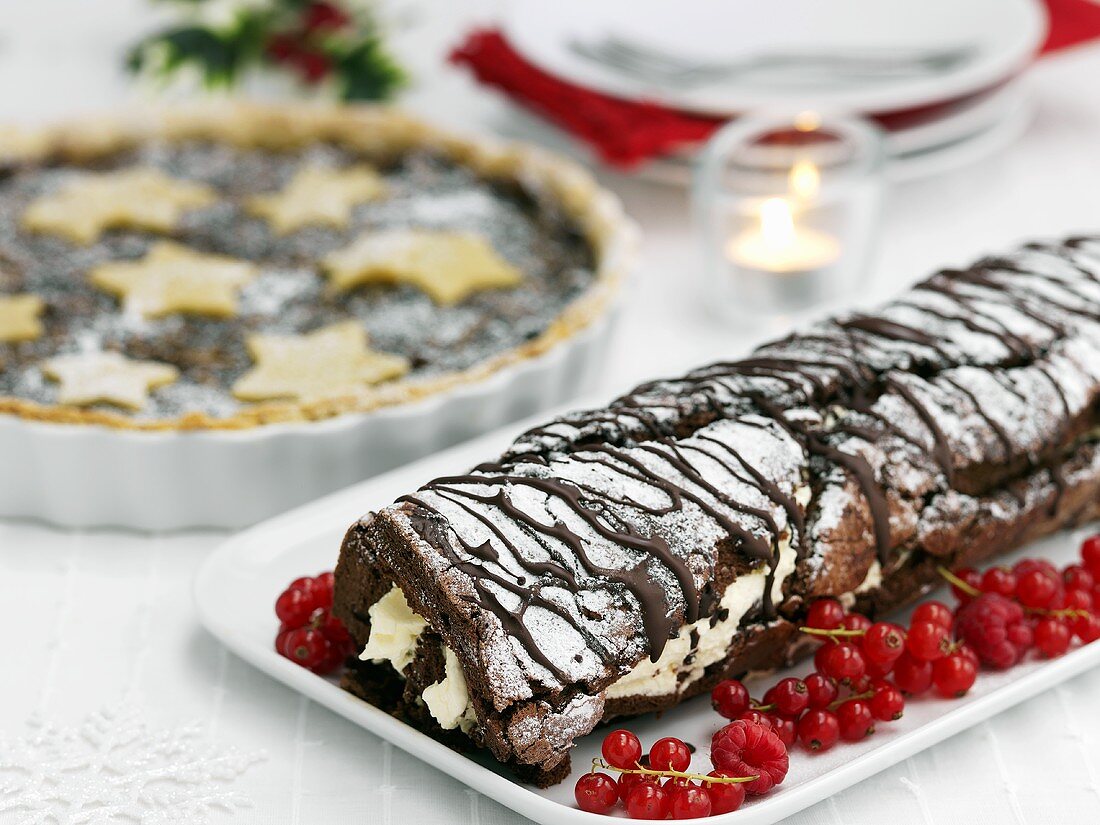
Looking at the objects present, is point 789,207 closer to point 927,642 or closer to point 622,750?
point 927,642

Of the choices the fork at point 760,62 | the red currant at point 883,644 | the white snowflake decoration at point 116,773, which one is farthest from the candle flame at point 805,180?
the white snowflake decoration at point 116,773

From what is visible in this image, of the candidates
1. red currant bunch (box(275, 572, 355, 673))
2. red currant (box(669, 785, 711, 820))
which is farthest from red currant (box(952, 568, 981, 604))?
red currant bunch (box(275, 572, 355, 673))

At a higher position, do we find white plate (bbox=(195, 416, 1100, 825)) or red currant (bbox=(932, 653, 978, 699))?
red currant (bbox=(932, 653, 978, 699))

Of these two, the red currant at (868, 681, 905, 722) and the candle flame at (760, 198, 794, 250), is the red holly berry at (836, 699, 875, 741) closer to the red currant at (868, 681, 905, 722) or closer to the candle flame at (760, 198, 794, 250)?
the red currant at (868, 681, 905, 722)

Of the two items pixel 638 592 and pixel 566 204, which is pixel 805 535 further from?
pixel 566 204

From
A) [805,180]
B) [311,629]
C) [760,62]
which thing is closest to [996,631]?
[311,629]

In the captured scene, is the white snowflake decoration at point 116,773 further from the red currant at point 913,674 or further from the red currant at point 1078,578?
the red currant at point 1078,578

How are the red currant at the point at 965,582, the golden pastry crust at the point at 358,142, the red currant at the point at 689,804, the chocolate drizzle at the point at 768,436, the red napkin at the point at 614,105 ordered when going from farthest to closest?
the red napkin at the point at 614,105, the golden pastry crust at the point at 358,142, the red currant at the point at 965,582, the chocolate drizzle at the point at 768,436, the red currant at the point at 689,804
